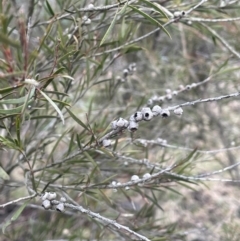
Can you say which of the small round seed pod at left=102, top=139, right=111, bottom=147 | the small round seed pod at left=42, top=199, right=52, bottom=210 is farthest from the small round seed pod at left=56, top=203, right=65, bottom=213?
the small round seed pod at left=102, top=139, right=111, bottom=147

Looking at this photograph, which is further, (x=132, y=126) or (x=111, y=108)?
(x=111, y=108)

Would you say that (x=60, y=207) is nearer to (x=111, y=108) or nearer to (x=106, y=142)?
(x=106, y=142)

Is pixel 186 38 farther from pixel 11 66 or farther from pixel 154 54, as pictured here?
pixel 11 66

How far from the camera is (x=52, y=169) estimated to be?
903mm

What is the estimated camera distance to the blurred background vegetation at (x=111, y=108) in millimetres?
723

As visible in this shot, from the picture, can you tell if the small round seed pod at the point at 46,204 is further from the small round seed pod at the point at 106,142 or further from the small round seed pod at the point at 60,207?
the small round seed pod at the point at 106,142

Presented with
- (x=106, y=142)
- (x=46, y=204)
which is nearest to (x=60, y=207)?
(x=46, y=204)

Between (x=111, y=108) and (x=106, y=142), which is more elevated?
(x=106, y=142)

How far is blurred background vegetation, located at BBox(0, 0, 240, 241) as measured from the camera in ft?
2.37

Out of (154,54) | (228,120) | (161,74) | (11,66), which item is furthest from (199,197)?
(11,66)

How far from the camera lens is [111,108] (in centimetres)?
179

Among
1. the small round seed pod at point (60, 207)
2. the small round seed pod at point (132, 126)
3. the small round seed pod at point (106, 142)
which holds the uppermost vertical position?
the small round seed pod at point (132, 126)

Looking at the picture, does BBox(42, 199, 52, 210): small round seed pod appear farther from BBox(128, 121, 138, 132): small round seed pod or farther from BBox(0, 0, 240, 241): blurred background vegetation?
BBox(128, 121, 138, 132): small round seed pod

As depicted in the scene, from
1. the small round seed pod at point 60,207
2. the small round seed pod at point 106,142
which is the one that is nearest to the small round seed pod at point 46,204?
the small round seed pod at point 60,207
